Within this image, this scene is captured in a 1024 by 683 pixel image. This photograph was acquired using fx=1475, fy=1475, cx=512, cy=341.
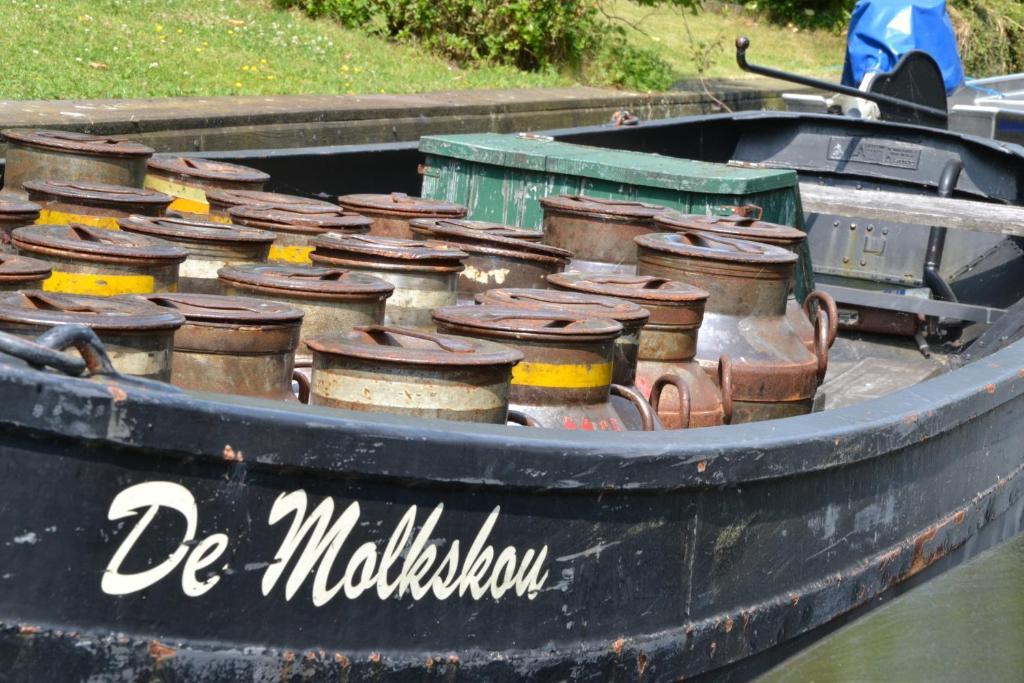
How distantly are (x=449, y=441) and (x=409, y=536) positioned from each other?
0.20 metres

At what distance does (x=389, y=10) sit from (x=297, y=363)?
45.3 feet

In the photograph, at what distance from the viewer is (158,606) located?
2.62 meters

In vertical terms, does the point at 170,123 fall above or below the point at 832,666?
above

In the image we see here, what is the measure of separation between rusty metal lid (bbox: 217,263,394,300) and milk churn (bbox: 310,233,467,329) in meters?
0.20

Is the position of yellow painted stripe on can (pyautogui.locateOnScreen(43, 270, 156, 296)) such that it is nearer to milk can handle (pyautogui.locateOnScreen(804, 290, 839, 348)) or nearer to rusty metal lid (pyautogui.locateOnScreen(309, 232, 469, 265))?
rusty metal lid (pyautogui.locateOnScreen(309, 232, 469, 265))

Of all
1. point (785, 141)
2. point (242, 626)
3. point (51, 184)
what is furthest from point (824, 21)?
point (242, 626)

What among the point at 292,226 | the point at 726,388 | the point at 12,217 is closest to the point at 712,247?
the point at 726,388

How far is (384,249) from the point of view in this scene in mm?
4113

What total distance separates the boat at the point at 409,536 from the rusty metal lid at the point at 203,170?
259cm

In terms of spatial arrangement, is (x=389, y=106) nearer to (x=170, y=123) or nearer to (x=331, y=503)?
(x=170, y=123)

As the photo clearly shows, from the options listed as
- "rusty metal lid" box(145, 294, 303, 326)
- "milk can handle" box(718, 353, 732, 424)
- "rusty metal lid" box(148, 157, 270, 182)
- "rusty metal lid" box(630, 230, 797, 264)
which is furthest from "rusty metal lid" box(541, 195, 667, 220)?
"rusty metal lid" box(145, 294, 303, 326)

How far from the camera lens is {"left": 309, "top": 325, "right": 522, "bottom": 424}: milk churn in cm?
317

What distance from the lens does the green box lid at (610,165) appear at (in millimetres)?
5957

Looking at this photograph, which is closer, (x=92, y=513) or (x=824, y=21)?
(x=92, y=513)
